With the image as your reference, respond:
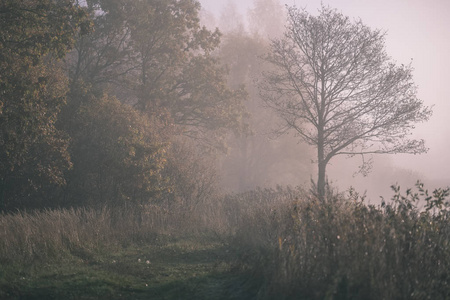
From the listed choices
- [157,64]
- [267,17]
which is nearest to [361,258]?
[157,64]

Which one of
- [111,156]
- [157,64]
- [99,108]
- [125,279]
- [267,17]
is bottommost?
[125,279]

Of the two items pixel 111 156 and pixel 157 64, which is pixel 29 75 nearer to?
pixel 111 156

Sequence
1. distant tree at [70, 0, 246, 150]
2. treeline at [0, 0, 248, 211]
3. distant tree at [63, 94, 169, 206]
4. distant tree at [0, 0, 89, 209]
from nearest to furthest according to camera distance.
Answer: distant tree at [0, 0, 89, 209], treeline at [0, 0, 248, 211], distant tree at [63, 94, 169, 206], distant tree at [70, 0, 246, 150]

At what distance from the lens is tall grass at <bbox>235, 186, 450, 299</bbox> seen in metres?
5.35

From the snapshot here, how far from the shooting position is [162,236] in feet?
42.8

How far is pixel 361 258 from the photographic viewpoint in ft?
18.6

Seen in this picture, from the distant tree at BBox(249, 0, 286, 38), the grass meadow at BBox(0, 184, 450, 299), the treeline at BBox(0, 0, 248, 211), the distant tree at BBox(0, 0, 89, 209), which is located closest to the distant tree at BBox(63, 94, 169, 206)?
the treeline at BBox(0, 0, 248, 211)

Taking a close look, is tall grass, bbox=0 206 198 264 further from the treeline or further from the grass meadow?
the treeline

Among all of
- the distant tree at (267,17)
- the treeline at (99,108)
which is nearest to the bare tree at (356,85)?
the treeline at (99,108)

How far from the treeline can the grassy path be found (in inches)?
204

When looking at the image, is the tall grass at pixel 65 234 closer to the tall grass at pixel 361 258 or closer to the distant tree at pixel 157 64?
the tall grass at pixel 361 258

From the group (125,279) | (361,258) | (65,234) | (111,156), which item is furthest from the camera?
(111,156)

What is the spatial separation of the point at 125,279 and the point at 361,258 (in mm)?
4831

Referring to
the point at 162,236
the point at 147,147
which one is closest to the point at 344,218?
the point at 162,236
